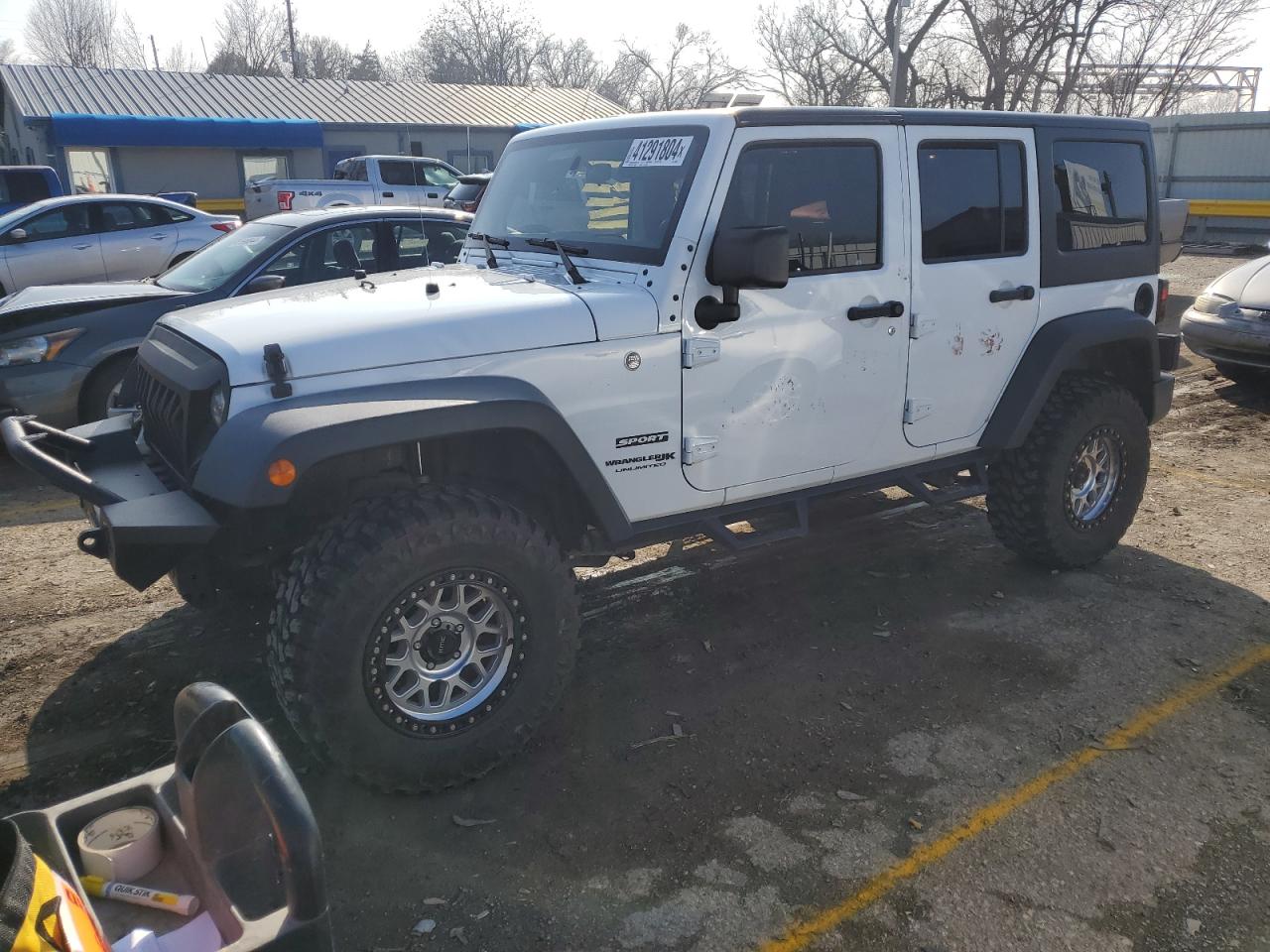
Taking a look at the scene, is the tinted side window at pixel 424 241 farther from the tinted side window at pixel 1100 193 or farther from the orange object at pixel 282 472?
the orange object at pixel 282 472

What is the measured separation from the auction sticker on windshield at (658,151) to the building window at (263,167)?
2657cm

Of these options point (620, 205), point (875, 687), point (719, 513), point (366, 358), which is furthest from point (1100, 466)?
point (366, 358)

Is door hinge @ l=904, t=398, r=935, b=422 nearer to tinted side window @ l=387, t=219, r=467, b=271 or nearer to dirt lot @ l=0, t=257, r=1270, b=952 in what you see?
dirt lot @ l=0, t=257, r=1270, b=952

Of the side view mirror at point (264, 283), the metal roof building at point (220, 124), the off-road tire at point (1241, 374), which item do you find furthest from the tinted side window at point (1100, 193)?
the metal roof building at point (220, 124)

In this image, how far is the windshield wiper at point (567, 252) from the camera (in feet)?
11.9

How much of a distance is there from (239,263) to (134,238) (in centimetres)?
591

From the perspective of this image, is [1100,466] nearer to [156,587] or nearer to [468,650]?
[468,650]

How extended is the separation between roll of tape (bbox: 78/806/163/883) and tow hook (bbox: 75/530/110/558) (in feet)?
3.62

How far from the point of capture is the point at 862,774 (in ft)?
11.0

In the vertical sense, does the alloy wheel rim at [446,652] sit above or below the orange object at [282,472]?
below

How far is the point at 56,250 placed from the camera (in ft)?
36.2

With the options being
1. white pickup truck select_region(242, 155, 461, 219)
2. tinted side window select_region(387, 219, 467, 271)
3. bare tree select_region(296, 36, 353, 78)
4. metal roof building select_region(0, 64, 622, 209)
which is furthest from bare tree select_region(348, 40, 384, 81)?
tinted side window select_region(387, 219, 467, 271)

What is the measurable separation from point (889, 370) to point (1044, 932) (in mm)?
2225

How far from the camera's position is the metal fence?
19906 millimetres
